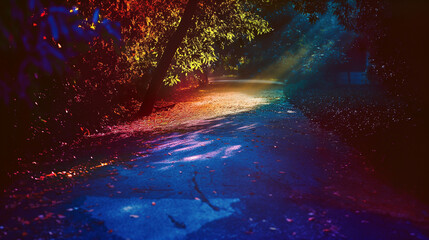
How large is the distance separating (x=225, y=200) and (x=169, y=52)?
44.4 ft

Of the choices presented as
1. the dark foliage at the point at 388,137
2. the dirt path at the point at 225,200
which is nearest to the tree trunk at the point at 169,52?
the dark foliage at the point at 388,137

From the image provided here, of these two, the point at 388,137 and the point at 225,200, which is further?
the point at 388,137

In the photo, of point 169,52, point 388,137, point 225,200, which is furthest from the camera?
point 169,52

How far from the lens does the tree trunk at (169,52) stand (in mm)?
17562

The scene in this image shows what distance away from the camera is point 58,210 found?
521cm

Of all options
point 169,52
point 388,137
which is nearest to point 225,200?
point 388,137

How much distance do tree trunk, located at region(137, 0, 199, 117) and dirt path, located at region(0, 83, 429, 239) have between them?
9.21m

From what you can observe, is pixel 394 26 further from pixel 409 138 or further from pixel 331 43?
pixel 331 43

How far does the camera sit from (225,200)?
5559 millimetres

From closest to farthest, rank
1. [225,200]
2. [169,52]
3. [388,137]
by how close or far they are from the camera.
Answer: [225,200] < [388,137] < [169,52]

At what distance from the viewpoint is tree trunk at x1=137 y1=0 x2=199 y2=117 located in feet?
57.6

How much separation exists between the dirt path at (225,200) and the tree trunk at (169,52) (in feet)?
30.2

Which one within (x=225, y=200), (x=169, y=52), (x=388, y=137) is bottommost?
(x=388, y=137)

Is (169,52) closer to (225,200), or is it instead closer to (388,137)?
(388,137)
